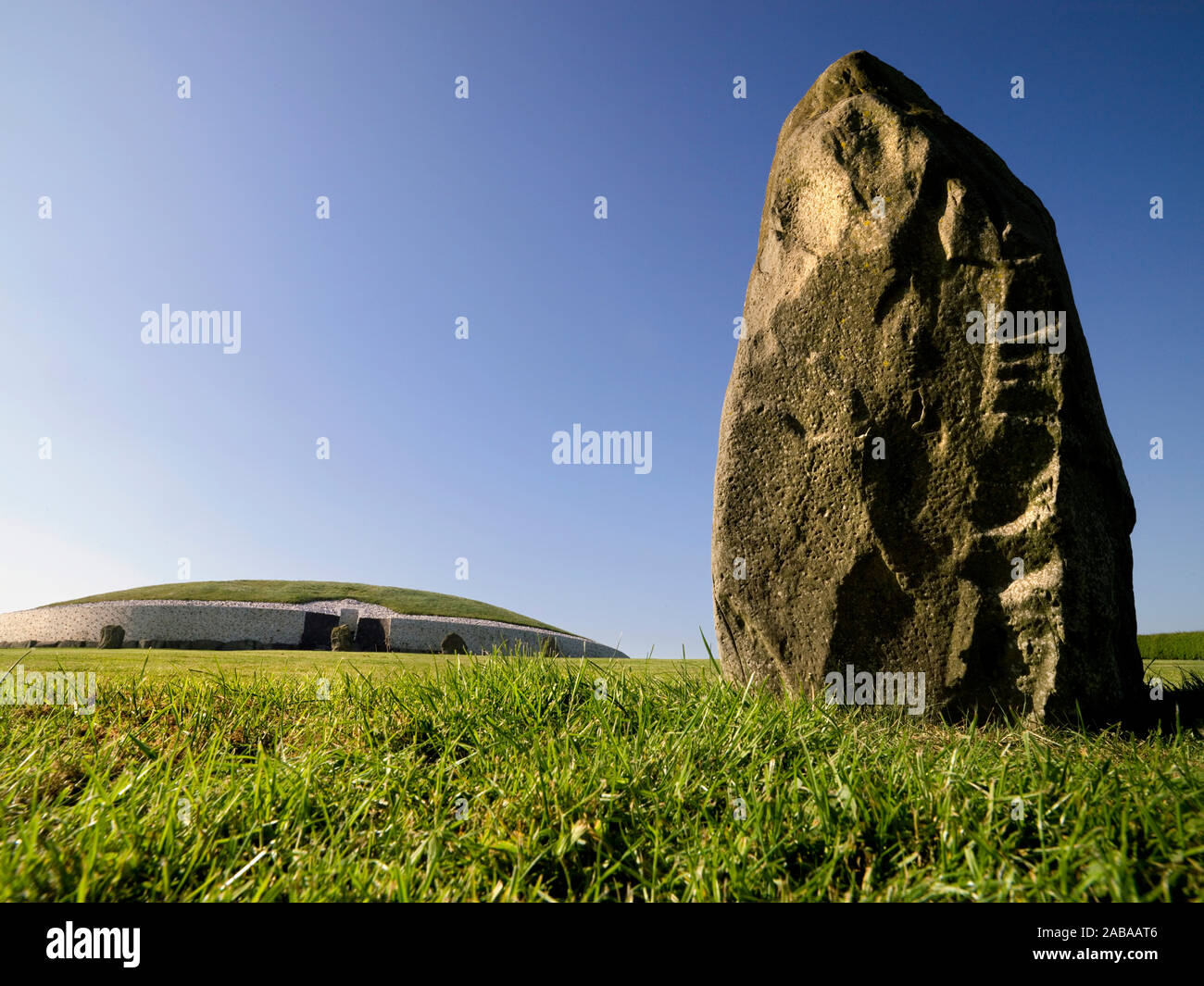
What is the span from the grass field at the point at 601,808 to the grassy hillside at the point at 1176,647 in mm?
10620

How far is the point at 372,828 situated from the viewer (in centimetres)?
280

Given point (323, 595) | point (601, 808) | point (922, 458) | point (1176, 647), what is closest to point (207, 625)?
point (323, 595)

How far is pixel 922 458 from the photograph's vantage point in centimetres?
421

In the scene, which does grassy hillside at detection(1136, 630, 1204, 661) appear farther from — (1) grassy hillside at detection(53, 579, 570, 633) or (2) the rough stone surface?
(1) grassy hillside at detection(53, 579, 570, 633)

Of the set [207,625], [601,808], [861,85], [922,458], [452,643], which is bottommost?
[452,643]

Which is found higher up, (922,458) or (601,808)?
(922,458)

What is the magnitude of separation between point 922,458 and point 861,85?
266cm

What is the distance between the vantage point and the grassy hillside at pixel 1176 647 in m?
12.3

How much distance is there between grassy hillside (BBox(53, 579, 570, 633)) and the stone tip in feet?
57.0

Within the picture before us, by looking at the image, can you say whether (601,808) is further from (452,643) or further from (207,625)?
(207,625)

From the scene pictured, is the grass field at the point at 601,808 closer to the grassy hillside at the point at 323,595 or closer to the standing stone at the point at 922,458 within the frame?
the standing stone at the point at 922,458

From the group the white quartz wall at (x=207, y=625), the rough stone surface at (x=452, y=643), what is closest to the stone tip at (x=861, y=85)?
the white quartz wall at (x=207, y=625)

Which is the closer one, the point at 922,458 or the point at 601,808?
the point at 601,808
